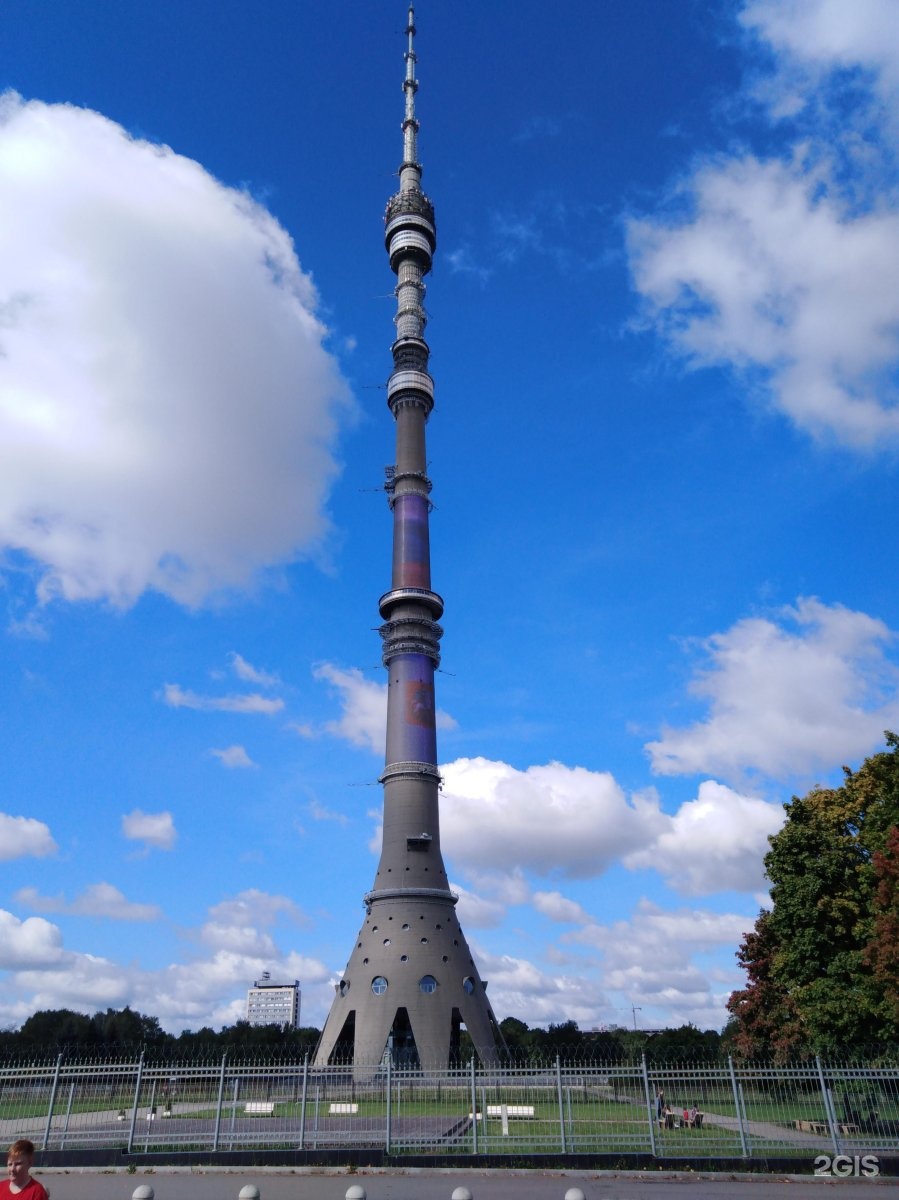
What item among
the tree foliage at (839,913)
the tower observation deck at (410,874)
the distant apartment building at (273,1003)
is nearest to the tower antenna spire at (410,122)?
the tower observation deck at (410,874)

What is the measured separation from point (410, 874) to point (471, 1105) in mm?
37463

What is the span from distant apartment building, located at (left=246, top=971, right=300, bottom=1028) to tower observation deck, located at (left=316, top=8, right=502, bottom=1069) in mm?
146916

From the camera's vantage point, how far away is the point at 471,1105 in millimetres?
22656

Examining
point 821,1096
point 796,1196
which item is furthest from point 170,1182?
point 821,1096

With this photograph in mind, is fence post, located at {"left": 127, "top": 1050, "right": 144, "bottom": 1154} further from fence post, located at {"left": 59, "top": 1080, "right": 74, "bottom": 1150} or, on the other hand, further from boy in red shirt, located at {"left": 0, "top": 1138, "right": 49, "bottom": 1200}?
boy in red shirt, located at {"left": 0, "top": 1138, "right": 49, "bottom": 1200}

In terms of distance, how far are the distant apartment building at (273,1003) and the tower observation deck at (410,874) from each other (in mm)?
146916

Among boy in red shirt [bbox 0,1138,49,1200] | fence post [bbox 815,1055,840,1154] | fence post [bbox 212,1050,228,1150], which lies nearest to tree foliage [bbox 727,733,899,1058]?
fence post [bbox 815,1055,840,1154]

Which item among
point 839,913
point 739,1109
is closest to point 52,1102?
point 739,1109

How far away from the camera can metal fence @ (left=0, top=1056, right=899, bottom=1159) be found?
21312 millimetres

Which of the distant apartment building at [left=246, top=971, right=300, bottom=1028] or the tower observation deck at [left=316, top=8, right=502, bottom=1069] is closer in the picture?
the tower observation deck at [left=316, top=8, right=502, bottom=1069]

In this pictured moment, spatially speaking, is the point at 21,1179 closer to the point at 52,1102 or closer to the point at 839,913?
the point at 52,1102

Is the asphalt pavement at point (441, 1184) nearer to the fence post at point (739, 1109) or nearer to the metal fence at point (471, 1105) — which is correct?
the fence post at point (739, 1109)

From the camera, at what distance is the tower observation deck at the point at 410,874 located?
5559cm

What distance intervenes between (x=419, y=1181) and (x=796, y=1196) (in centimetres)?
823
